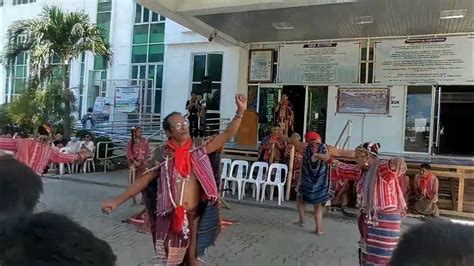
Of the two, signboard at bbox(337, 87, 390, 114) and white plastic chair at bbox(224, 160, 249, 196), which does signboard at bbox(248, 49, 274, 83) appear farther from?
white plastic chair at bbox(224, 160, 249, 196)

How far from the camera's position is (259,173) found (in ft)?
30.7

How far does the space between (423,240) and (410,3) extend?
9.71 m

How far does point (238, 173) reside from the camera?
31.4 feet

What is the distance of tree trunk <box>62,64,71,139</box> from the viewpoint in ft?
13.0

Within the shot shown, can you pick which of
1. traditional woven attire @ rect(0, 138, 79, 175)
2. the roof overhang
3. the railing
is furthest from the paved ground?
the railing

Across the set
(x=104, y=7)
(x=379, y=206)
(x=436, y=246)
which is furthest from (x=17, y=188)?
(x=104, y=7)

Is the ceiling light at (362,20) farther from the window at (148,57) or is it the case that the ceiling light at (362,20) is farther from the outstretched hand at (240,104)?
the outstretched hand at (240,104)

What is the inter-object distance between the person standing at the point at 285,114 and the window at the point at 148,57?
134 inches

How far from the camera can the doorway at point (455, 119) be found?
1195 cm

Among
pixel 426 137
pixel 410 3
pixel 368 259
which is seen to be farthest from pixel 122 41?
pixel 426 137

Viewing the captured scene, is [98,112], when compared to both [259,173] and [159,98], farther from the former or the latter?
[159,98]

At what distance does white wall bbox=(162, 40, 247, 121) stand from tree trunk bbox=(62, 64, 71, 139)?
8.37 m

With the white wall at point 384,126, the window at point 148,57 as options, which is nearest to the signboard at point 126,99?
the window at point 148,57

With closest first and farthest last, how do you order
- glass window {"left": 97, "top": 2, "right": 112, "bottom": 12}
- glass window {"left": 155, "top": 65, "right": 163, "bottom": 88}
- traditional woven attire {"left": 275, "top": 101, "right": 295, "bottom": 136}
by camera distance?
glass window {"left": 97, "top": 2, "right": 112, "bottom": 12}
traditional woven attire {"left": 275, "top": 101, "right": 295, "bottom": 136}
glass window {"left": 155, "top": 65, "right": 163, "bottom": 88}
